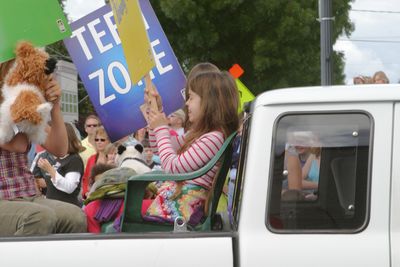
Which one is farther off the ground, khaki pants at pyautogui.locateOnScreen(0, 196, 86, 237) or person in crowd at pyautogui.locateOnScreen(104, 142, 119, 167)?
person in crowd at pyautogui.locateOnScreen(104, 142, 119, 167)

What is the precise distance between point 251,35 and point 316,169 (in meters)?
16.5

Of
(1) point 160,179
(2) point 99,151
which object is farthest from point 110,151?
(1) point 160,179

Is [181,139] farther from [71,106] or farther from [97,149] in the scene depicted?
[71,106]

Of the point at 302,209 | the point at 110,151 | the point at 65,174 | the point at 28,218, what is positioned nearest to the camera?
the point at 302,209

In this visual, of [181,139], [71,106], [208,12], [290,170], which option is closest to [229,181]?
[181,139]

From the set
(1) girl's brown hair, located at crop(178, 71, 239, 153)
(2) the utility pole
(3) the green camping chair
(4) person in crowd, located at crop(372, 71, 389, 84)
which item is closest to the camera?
(3) the green camping chair

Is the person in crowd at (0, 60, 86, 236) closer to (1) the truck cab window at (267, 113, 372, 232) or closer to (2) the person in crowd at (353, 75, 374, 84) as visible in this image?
(1) the truck cab window at (267, 113, 372, 232)

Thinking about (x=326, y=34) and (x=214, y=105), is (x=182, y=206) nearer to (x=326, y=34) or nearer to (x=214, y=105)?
(x=214, y=105)

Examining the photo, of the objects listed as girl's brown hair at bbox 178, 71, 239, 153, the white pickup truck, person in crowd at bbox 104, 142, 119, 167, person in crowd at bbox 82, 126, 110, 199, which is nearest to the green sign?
girl's brown hair at bbox 178, 71, 239, 153

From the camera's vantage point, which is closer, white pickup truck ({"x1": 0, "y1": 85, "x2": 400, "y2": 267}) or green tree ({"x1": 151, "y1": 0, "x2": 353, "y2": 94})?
white pickup truck ({"x1": 0, "y1": 85, "x2": 400, "y2": 267})

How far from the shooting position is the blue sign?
444 centimetres

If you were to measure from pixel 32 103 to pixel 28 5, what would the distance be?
55 centimetres

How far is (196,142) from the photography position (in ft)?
11.1

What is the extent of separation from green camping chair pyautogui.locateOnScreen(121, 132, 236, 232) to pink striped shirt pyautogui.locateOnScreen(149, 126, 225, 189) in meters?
0.05
